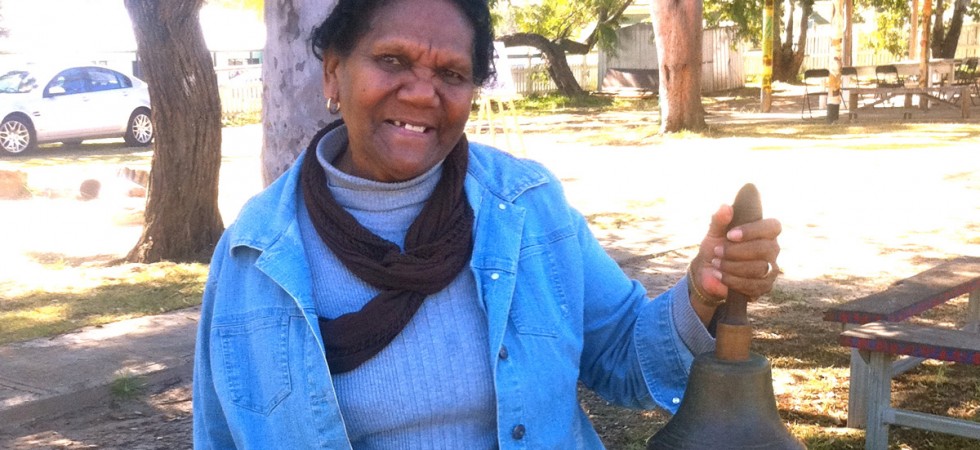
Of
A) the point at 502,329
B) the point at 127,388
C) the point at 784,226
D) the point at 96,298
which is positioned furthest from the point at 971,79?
the point at 502,329

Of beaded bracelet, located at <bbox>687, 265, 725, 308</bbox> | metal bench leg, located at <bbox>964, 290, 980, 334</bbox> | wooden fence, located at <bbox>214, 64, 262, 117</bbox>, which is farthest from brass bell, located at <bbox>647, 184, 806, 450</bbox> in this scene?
wooden fence, located at <bbox>214, 64, 262, 117</bbox>

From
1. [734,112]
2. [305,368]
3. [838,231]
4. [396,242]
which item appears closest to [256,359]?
[305,368]

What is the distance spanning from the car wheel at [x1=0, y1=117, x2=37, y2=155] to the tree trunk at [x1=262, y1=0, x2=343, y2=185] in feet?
53.8

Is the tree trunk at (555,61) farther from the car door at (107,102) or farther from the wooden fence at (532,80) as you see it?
the car door at (107,102)

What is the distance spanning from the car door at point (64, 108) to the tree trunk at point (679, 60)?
10.2 m

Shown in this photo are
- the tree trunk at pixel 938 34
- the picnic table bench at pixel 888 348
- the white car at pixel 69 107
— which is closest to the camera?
the picnic table bench at pixel 888 348

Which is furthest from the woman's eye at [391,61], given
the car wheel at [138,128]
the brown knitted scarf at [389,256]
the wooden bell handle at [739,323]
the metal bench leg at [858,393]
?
the car wheel at [138,128]

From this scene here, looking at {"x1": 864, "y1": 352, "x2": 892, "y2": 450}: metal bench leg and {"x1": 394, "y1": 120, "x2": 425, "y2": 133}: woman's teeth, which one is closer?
{"x1": 394, "y1": 120, "x2": 425, "y2": 133}: woman's teeth

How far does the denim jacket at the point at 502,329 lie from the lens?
6.85 feet

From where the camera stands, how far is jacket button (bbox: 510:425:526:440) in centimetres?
209

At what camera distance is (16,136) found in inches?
779

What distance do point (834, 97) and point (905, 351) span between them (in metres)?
17.3

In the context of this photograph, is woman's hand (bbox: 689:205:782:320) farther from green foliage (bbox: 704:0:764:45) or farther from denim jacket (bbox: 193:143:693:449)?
green foliage (bbox: 704:0:764:45)

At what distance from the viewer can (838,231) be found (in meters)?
9.99
